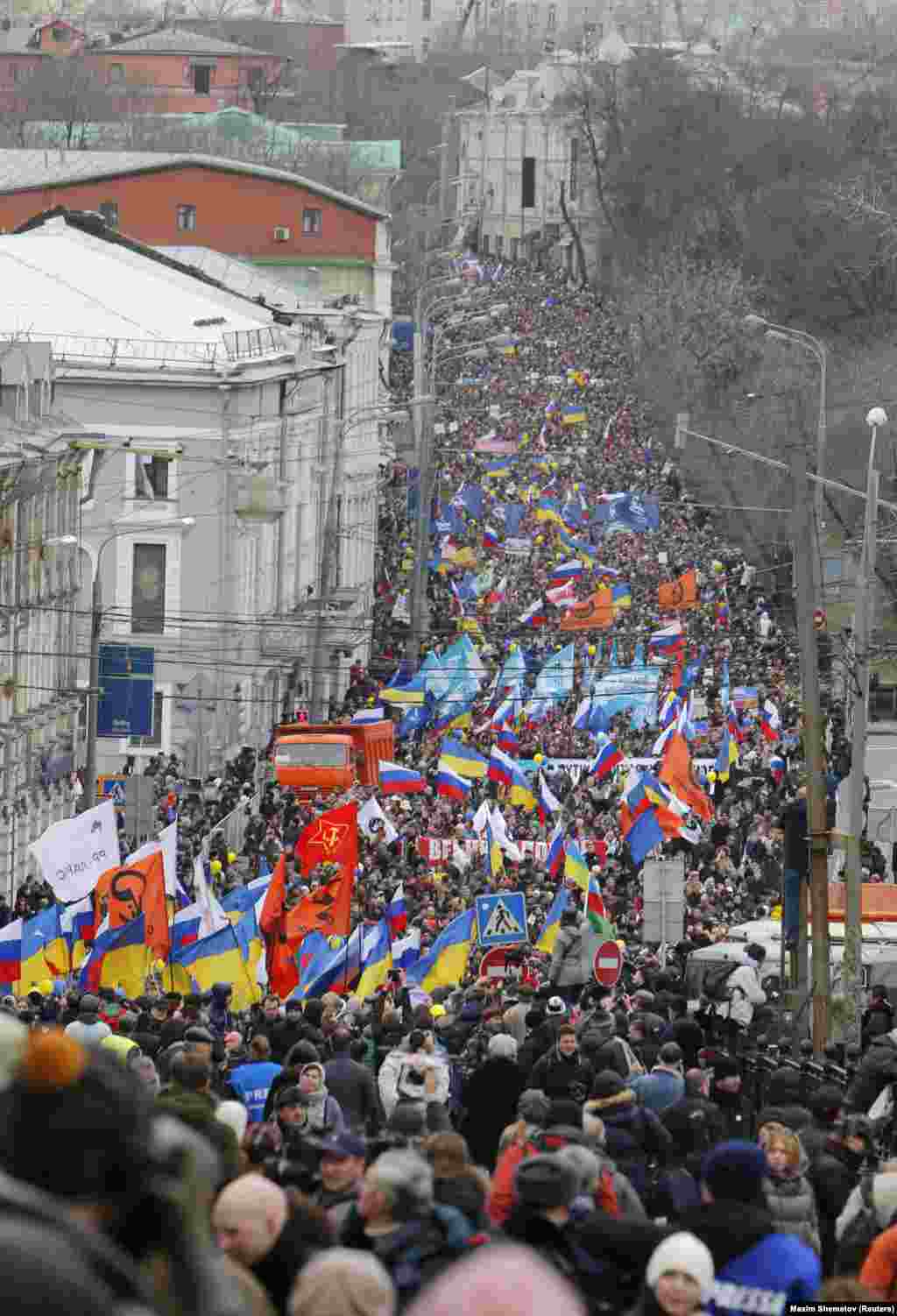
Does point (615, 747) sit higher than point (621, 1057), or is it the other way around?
point (621, 1057)

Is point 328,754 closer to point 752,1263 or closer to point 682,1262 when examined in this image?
point 752,1263

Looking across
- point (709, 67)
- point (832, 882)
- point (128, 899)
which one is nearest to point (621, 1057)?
point (128, 899)

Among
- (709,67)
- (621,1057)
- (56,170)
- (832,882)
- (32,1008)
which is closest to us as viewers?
(621,1057)

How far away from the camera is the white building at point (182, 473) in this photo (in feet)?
164

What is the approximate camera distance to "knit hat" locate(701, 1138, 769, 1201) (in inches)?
338

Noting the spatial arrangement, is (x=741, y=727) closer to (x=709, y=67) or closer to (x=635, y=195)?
(x=635, y=195)

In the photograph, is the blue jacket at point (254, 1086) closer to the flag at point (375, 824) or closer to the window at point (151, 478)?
the flag at point (375, 824)

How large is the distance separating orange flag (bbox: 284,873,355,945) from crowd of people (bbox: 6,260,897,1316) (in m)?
1.24

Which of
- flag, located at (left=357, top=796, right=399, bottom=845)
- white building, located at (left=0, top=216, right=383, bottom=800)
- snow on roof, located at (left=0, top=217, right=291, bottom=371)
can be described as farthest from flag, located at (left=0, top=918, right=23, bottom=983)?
snow on roof, located at (left=0, top=217, right=291, bottom=371)

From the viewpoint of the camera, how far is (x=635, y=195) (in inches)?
5162

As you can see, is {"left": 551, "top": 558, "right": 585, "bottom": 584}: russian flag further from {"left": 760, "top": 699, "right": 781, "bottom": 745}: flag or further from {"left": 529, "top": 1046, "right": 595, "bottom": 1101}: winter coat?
{"left": 529, "top": 1046, "right": 595, "bottom": 1101}: winter coat

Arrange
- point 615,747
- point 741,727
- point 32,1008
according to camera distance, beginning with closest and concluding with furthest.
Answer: point 32,1008
point 615,747
point 741,727

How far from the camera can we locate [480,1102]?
1415cm

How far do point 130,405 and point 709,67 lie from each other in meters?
111
